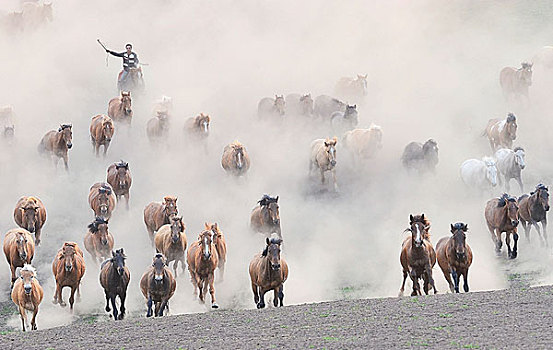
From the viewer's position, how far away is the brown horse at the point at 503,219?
27.4 metres

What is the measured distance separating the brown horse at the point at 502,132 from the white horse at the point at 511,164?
2901mm

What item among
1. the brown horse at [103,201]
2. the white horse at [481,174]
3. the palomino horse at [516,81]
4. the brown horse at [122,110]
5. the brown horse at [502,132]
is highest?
the palomino horse at [516,81]

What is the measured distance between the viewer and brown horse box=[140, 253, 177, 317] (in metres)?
22.6

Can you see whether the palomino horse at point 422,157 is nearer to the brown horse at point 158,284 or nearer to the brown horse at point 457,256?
the brown horse at point 457,256

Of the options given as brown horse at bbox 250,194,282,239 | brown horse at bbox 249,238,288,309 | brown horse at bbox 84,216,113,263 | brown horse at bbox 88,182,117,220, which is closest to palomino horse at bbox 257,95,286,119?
brown horse at bbox 88,182,117,220

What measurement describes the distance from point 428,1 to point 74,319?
1664 inches

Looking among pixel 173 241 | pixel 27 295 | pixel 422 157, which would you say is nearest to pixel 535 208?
pixel 422 157

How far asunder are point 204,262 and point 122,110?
1585 centimetres

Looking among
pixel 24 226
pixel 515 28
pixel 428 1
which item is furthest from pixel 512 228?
pixel 428 1

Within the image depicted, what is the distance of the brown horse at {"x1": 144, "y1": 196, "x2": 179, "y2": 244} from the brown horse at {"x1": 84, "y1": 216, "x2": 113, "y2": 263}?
207cm

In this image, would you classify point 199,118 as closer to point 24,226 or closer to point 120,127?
point 120,127

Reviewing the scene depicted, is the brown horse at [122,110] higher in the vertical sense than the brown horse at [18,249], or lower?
higher

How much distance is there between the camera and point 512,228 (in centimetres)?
2756

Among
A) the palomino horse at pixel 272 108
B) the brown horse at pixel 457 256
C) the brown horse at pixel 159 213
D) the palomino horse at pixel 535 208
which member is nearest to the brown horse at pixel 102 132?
the palomino horse at pixel 272 108
